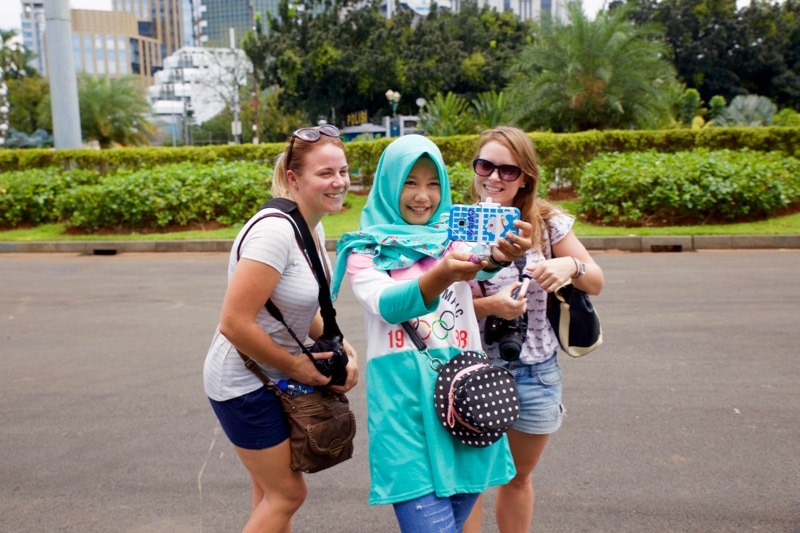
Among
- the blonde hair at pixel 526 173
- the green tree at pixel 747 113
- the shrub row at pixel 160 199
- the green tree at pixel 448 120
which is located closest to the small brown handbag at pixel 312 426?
the blonde hair at pixel 526 173

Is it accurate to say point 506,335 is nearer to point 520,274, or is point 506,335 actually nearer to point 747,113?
point 520,274

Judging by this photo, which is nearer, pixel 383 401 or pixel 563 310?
pixel 383 401

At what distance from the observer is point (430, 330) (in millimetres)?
2201

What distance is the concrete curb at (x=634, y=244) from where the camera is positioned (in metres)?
11.5

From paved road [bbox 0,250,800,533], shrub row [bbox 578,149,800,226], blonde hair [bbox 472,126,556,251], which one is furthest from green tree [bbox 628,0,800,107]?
blonde hair [bbox 472,126,556,251]

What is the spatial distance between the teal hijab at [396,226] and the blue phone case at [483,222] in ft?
0.62

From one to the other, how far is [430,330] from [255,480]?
872 mm

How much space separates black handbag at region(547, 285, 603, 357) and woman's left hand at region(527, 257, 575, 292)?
0.17 meters

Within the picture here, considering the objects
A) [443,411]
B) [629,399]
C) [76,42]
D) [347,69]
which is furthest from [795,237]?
[76,42]

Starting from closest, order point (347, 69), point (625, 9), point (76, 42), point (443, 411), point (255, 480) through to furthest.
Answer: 1. point (443, 411)
2. point (255, 480)
3. point (625, 9)
4. point (347, 69)
5. point (76, 42)

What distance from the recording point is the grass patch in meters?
12.1

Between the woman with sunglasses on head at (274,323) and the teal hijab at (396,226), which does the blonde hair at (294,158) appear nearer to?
the woman with sunglasses on head at (274,323)

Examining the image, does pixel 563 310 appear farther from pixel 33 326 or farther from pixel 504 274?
pixel 33 326

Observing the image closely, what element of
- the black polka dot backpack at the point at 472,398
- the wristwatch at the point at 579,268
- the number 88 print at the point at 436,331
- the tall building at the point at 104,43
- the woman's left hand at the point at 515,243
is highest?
the tall building at the point at 104,43
